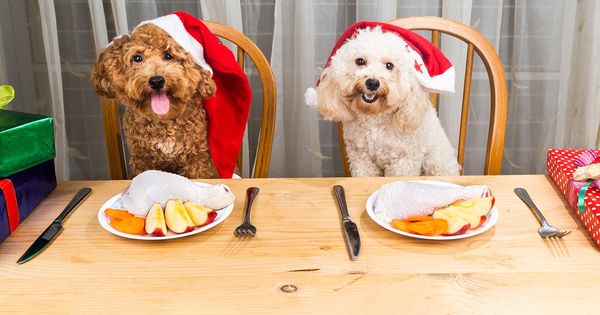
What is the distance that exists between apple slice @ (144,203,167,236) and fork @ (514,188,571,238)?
57 centimetres

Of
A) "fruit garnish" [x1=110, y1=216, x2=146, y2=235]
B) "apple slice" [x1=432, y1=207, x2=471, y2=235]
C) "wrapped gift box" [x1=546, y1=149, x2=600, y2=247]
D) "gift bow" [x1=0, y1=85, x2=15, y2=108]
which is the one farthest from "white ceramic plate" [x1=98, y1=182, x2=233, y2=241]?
"wrapped gift box" [x1=546, y1=149, x2=600, y2=247]

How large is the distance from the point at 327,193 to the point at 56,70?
1149 millimetres

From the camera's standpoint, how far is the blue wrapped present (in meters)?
0.85

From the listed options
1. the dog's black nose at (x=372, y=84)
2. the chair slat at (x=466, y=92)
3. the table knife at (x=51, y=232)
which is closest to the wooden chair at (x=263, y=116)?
the dog's black nose at (x=372, y=84)

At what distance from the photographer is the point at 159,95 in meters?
1.24

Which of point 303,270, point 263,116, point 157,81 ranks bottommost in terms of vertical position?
point 303,270

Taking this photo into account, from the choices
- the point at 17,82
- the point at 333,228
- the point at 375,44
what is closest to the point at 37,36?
the point at 17,82

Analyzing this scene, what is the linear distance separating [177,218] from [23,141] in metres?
0.28

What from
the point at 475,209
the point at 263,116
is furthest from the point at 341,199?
the point at 263,116

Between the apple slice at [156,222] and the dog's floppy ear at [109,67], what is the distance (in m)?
0.49

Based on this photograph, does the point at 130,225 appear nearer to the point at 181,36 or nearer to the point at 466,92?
the point at 181,36

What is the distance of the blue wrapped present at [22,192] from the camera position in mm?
851

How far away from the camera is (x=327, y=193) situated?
1032 millimetres

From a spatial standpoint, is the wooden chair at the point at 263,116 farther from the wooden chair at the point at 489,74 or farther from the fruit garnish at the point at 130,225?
the fruit garnish at the point at 130,225
